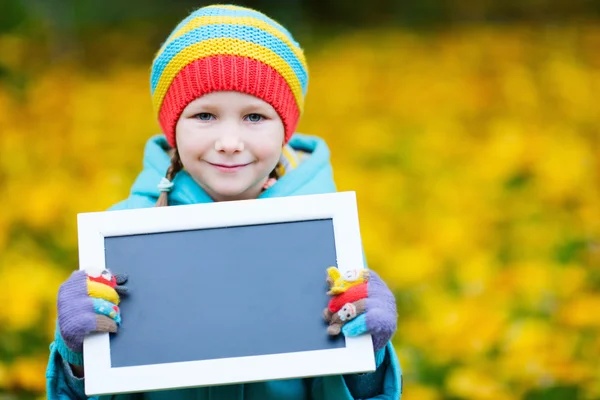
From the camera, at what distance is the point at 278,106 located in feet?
7.34

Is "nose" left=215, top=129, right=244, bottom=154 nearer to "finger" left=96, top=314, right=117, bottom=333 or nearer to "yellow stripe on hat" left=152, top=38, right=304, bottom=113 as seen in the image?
"yellow stripe on hat" left=152, top=38, right=304, bottom=113

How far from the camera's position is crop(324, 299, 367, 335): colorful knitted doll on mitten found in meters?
1.99

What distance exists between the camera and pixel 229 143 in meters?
2.13

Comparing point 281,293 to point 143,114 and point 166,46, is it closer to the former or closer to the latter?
point 166,46

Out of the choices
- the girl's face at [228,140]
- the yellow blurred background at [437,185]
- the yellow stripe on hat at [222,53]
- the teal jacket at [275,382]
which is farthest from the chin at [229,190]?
the yellow blurred background at [437,185]

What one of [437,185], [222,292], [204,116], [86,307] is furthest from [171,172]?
[437,185]

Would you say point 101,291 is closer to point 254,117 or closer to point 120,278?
point 120,278

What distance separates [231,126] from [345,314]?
540mm

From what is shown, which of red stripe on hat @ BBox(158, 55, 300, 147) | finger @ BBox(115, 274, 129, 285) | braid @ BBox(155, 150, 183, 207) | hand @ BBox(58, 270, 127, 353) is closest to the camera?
hand @ BBox(58, 270, 127, 353)

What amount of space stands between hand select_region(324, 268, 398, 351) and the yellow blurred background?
1475 millimetres

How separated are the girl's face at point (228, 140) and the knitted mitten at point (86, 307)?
364 mm

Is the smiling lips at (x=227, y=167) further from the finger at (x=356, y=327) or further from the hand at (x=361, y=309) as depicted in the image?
the finger at (x=356, y=327)

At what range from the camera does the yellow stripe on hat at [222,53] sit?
2193 millimetres

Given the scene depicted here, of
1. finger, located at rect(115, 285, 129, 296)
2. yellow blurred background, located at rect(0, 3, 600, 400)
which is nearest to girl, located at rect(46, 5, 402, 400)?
finger, located at rect(115, 285, 129, 296)
